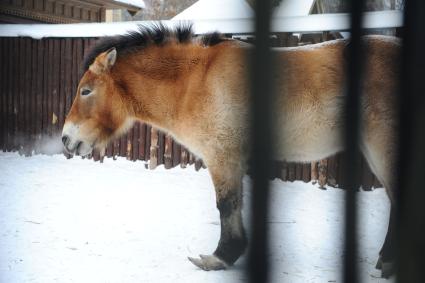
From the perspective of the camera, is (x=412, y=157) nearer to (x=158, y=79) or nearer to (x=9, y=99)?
(x=158, y=79)

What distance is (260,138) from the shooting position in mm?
1439

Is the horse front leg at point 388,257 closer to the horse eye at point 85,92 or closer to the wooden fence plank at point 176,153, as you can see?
the horse eye at point 85,92

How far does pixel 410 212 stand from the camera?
140cm

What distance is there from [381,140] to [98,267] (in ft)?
7.73

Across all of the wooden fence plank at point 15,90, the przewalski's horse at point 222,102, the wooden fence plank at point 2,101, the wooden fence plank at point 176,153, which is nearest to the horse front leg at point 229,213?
the przewalski's horse at point 222,102

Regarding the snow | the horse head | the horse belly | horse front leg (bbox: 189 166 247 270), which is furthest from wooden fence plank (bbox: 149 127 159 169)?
the horse belly

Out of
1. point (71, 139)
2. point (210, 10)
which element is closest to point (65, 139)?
point (71, 139)

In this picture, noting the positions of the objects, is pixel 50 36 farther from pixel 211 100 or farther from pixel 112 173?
pixel 211 100

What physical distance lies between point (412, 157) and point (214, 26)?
691 cm

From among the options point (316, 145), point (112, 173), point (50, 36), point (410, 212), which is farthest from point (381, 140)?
point (50, 36)

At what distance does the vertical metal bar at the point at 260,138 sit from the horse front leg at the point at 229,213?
8.23ft

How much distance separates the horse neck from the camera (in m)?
4.40

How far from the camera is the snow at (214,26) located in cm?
613

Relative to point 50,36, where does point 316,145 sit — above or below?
below
